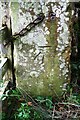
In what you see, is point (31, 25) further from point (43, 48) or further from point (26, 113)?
point (26, 113)

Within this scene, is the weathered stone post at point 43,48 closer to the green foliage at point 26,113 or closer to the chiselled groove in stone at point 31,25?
the chiselled groove in stone at point 31,25

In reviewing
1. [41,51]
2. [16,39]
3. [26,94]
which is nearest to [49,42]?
[41,51]

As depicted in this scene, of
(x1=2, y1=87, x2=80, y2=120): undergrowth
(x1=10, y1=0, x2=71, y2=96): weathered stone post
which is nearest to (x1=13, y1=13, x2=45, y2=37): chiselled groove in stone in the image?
(x1=10, y1=0, x2=71, y2=96): weathered stone post

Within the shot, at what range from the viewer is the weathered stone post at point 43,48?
1840 millimetres

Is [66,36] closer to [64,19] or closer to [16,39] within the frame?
[64,19]

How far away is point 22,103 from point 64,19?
704mm

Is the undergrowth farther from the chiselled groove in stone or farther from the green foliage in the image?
the chiselled groove in stone

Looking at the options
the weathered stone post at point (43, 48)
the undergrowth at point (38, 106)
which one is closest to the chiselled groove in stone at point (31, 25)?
the weathered stone post at point (43, 48)

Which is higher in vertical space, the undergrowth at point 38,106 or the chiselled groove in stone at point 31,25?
the chiselled groove in stone at point 31,25

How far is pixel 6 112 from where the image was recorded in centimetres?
188

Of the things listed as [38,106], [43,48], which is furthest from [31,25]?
[38,106]

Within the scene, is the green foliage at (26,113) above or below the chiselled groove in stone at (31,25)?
below

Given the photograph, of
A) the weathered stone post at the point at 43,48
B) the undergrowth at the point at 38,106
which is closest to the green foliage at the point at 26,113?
the undergrowth at the point at 38,106

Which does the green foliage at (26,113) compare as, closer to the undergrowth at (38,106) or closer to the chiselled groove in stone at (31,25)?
the undergrowth at (38,106)
